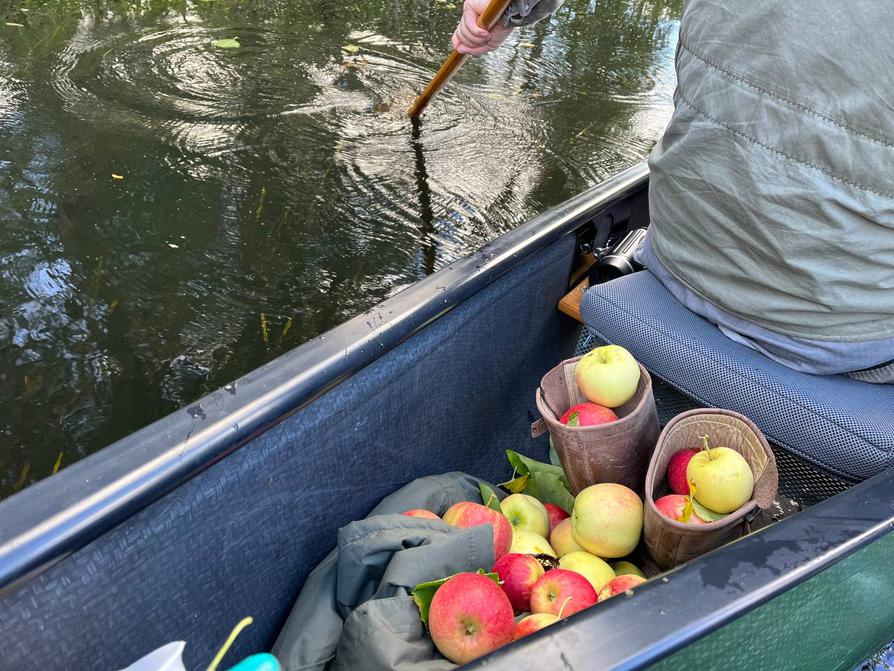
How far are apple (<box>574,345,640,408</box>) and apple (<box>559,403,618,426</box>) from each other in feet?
0.08

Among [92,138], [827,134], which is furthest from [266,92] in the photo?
[827,134]

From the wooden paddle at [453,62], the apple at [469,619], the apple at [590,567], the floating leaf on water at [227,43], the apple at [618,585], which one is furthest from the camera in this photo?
the floating leaf on water at [227,43]

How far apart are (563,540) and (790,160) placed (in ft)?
2.81

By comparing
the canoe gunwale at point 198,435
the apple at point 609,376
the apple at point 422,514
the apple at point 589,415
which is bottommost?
the apple at point 422,514

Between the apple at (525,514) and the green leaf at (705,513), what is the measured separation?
13.7 inches

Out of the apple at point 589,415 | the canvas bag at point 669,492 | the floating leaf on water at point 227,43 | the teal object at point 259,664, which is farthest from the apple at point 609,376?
the floating leaf on water at point 227,43

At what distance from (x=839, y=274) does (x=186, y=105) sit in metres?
3.32

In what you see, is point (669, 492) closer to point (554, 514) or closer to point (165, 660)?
point (554, 514)

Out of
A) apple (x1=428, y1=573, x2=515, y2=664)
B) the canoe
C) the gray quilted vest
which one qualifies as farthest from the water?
the gray quilted vest

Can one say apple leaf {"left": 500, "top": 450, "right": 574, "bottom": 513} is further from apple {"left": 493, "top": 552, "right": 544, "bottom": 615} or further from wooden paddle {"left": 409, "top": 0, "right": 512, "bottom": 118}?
wooden paddle {"left": 409, "top": 0, "right": 512, "bottom": 118}

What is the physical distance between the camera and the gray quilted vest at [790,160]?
1353 mm

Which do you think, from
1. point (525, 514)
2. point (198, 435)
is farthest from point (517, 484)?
point (198, 435)

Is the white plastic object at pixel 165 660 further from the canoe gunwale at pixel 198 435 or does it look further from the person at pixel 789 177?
the person at pixel 789 177

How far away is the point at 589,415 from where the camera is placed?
5.08 feet
